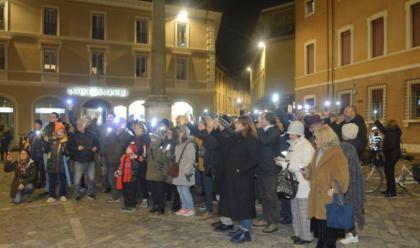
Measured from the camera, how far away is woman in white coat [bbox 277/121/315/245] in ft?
20.8

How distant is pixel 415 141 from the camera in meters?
21.5

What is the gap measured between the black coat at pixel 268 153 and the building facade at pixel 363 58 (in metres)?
13.9

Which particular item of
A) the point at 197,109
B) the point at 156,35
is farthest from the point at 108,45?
the point at 156,35

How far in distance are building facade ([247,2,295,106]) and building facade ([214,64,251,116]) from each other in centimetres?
1279

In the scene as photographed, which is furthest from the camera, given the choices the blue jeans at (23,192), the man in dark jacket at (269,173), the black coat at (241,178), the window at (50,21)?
the window at (50,21)

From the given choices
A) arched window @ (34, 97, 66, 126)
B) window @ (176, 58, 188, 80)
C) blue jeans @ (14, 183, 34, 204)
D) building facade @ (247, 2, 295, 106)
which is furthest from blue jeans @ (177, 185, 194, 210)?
building facade @ (247, 2, 295, 106)

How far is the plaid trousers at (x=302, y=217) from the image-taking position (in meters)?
6.38

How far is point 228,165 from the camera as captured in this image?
671cm

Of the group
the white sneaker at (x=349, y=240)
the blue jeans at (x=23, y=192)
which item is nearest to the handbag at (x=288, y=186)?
the white sneaker at (x=349, y=240)

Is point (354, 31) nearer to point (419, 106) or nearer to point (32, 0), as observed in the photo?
point (419, 106)

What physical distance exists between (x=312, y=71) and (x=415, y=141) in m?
10.9

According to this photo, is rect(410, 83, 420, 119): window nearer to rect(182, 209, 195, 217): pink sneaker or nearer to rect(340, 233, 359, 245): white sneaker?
rect(182, 209, 195, 217): pink sneaker

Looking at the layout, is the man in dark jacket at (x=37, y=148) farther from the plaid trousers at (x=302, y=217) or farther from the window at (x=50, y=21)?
the window at (x=50, y=21)

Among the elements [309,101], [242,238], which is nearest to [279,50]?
[309,101]
